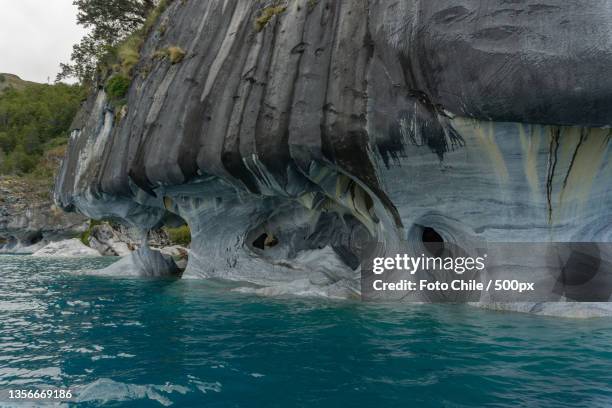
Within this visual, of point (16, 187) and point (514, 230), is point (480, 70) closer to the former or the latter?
point (514, 230)

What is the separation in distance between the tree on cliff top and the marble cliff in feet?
35.0

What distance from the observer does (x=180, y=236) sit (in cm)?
3750

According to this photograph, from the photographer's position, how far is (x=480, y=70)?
873 centimetres

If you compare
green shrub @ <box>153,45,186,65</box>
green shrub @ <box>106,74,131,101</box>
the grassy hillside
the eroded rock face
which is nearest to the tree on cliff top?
green shrub @ <box>106,74,131,101</box>

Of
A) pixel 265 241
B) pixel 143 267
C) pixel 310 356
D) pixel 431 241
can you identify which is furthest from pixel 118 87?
pixel 310 356

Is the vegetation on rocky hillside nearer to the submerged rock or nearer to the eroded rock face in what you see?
the eroded rock face

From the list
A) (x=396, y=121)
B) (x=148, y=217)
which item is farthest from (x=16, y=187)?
(x=396, y=121)

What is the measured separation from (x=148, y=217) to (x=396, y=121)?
1656cm

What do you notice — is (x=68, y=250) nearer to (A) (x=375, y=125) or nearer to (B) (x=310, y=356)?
(A) (x=375, y=125)

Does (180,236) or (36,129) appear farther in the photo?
(36,129)

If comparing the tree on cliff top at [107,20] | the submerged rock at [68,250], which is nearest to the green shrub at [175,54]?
the tree on cliff top at [107,20]

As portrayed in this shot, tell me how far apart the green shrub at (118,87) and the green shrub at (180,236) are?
58.2 ft

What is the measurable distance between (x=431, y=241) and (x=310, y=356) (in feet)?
26.9

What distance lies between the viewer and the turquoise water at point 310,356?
5.00 meters
